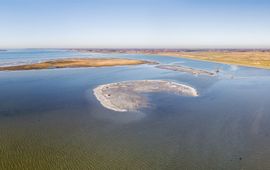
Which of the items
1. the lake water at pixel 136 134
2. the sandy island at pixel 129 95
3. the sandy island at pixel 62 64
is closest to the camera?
the lake water at pixel 136 134

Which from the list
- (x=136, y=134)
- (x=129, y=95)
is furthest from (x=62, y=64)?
(x=136, y=134)

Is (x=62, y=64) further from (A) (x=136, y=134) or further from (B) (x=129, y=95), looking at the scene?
(A) (x=136, y=134)

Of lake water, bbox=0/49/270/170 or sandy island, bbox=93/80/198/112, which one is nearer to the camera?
lake water, bbox=0/49/270/170

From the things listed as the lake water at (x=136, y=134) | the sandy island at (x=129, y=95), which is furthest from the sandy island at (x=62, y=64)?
the lake water at (x=136, y=134)

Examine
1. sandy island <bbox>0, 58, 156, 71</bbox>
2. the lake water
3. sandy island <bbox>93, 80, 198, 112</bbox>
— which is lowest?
sandy island <bbox>0, 58, 156, 71</bbox>

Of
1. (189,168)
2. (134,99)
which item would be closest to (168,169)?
(189,168)

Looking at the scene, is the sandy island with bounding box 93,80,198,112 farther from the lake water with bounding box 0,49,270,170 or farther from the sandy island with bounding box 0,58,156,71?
the sandy island with bounding box 0,58,156,71

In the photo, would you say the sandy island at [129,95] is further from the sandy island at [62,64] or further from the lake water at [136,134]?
the sandy island at [62,64]

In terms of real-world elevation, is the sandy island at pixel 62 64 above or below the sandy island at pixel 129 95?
below

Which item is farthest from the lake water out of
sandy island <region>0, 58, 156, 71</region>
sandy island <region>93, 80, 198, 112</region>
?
sandy island <region>0, 58, 156, 71</region>

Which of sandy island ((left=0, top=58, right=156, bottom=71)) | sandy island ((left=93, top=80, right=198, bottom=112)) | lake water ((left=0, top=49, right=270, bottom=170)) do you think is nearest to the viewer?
lake water ((left=0, top=49, right=270, bottom=170))

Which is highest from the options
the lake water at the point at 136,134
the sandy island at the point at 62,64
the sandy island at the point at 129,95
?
the lake water at the point at 136,134
